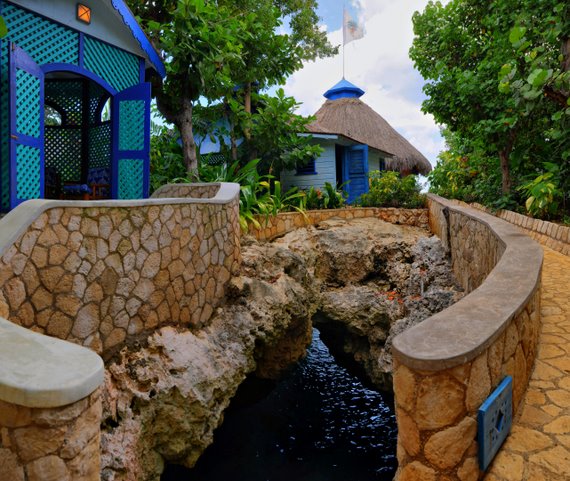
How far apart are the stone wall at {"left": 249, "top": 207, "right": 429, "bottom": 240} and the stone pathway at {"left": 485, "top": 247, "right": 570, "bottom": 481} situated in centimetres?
598

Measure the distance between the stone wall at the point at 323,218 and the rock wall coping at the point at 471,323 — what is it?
5929 mm

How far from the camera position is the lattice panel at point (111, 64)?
704 centimetres

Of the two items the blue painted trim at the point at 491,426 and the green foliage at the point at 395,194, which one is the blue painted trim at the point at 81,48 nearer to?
the blue painted trim at the point at 491,426

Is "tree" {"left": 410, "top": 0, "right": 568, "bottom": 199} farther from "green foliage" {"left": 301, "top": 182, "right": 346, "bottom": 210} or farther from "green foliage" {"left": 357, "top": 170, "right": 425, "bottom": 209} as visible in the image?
"green foliage" {"left": 301, "top": 182, "right": 346, "bottom": 210}

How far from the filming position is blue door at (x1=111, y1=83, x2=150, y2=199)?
24.8 feet

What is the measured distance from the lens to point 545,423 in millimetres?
2494

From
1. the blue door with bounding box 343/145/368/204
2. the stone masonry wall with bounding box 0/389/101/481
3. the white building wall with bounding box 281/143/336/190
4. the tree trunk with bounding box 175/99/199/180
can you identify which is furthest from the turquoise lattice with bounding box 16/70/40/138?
the blue door with bounding box 343/145/368/204

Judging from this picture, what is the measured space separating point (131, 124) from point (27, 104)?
2.04 meters

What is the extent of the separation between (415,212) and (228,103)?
19.8 ft

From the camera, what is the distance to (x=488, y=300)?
269 centimetres

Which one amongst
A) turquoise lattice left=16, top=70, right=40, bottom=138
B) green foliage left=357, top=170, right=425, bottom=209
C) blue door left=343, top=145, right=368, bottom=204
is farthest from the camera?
blue door left=343, top=145, right=368, bottom=204

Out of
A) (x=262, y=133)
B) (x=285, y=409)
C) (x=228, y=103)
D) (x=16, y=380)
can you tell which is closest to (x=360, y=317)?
(x=285, y=409)

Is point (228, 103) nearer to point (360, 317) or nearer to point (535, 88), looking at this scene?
point (360, 317)

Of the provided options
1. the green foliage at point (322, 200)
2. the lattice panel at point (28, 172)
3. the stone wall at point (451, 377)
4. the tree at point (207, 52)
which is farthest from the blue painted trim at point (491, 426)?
the green foliage at point (322, 200)
